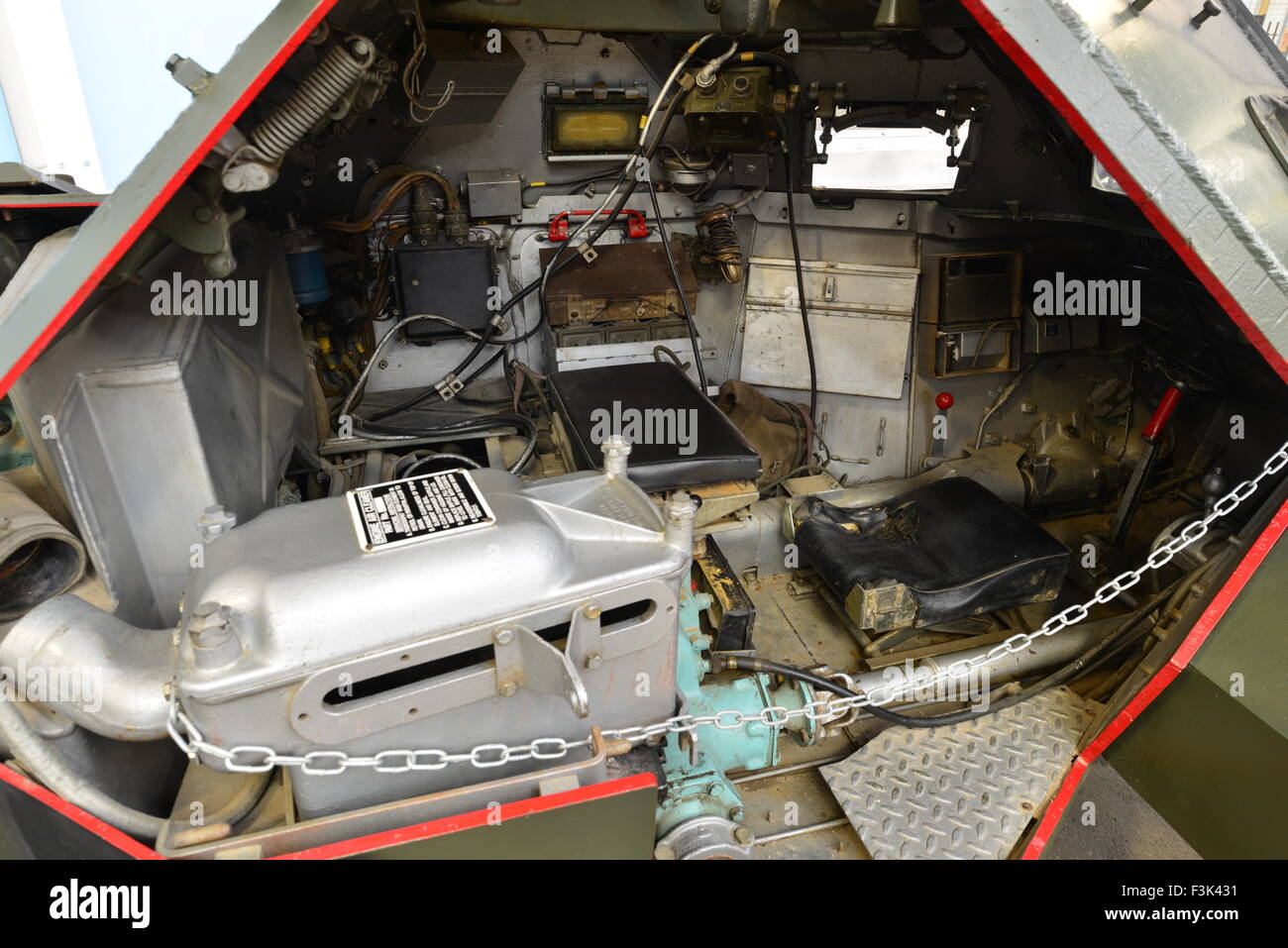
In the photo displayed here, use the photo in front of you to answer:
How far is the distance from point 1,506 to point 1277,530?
2345 mm

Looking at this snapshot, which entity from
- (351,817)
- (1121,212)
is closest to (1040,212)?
(1121,212)

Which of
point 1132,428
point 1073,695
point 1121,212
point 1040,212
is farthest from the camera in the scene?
point 1132,428

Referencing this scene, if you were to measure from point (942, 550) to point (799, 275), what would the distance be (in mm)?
1256

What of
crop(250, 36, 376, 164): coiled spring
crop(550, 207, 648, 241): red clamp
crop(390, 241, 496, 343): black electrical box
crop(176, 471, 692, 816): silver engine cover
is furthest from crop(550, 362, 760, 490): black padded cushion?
crop(250, 36, 376, 164): coiled spring

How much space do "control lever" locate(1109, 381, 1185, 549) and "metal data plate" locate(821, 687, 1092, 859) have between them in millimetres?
884

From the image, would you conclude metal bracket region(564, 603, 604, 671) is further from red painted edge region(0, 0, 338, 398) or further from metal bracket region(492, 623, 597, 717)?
red painted edge region(0, 0, 338, 398)

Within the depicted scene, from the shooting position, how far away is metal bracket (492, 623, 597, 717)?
1121 millimetres

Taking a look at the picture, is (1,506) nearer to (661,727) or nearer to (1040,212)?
(661,727)

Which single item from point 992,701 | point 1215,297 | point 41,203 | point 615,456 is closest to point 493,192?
point 41,203

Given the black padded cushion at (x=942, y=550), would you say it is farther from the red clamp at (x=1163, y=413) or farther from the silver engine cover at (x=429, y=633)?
the silver engine cover at (x=429, y=633)

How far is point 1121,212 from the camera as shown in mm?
2455

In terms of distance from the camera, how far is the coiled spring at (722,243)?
299 centimetres

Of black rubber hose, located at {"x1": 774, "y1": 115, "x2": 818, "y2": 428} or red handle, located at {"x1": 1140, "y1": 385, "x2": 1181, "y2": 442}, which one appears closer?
red handle, located at {"x1": 1140, "y1": 385, "x2": 1181, "y2": 442}

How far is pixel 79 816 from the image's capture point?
1.15 metres
